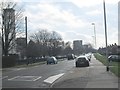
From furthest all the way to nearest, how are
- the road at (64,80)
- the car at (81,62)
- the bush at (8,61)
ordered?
the bush at (8,61)
the car at (81,62)
the road at (64,80)

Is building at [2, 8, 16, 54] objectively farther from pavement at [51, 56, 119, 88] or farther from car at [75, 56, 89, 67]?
pavement at [51, 56, 119, 88]

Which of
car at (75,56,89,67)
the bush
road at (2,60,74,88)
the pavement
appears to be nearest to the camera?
the pavement

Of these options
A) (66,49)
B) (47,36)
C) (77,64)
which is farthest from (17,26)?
(66,49)

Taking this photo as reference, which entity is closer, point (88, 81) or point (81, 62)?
point (88, 81)

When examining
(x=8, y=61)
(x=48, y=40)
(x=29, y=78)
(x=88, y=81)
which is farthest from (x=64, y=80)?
(x=48, y=40)

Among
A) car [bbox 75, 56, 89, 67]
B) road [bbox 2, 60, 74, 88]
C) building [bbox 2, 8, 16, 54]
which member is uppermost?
building [bbox 2, 8, 16, 54]

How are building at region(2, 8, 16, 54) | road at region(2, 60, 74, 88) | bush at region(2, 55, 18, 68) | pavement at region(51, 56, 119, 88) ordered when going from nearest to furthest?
pavement at region(51, 56, 119, 88) → road at region(2, 60, 74, 88) → bush at region(2, 55, 18, 68) → building at region(2, 8, 16, 54)

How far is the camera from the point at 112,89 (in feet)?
52.7

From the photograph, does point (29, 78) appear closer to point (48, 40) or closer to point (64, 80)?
point (64, 80)

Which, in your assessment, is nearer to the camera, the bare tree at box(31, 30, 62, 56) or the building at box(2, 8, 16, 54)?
the building at box(2, 8, 16, 54)

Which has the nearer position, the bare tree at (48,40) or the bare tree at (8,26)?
the bare tree at (8,26)

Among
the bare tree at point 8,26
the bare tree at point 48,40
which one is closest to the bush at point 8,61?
the bare tree at point 8,26

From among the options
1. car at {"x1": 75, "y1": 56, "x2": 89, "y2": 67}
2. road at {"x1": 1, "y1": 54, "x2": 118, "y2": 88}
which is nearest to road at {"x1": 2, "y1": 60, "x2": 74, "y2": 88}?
road at {"x1": 1, "y1": 54, "x2": 118, "y2": 88}

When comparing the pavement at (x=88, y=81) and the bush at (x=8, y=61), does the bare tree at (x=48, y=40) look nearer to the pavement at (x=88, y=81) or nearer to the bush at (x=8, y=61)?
the bush at (x=8, y=61)
